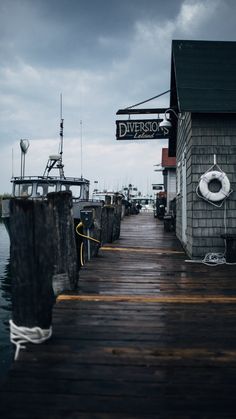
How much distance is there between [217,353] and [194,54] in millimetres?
8451

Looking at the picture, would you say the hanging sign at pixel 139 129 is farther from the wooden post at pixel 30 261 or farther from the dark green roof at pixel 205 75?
the wooden post at pixel 30 261

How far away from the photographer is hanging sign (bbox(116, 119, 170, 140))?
35.3ft

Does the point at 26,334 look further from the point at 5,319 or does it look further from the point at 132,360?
the point at 5,319

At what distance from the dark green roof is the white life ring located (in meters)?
1.41

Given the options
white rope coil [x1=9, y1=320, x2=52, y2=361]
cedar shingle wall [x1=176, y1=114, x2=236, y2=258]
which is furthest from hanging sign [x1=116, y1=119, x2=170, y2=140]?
white rope coil [x1=9, y1=320, x2=52, y2=361]

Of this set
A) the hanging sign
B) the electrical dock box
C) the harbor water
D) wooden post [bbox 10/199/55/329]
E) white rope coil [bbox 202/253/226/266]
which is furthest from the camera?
the hanging sign

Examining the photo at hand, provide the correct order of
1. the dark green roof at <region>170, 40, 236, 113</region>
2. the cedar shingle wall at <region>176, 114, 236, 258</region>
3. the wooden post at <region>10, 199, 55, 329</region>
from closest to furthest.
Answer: the wooden post at <region>10, 199, 55, 329</region>
the dark green roof at <region>170, 40, 236, 113</region>
the cedar shingle wall at <region>176, 114, 236, 258</region>

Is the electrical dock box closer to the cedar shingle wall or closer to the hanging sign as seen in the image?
the cedar shingle wall

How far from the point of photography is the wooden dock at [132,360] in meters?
2.07

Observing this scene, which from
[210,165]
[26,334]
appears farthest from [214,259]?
[26,334]

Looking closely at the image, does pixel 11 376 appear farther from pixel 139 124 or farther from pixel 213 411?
pixel 139 124

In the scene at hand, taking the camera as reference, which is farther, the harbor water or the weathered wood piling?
the harbor water

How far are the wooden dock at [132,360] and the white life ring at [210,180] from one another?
Answer: 3.09 metres

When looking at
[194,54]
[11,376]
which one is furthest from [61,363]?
[194,54]
